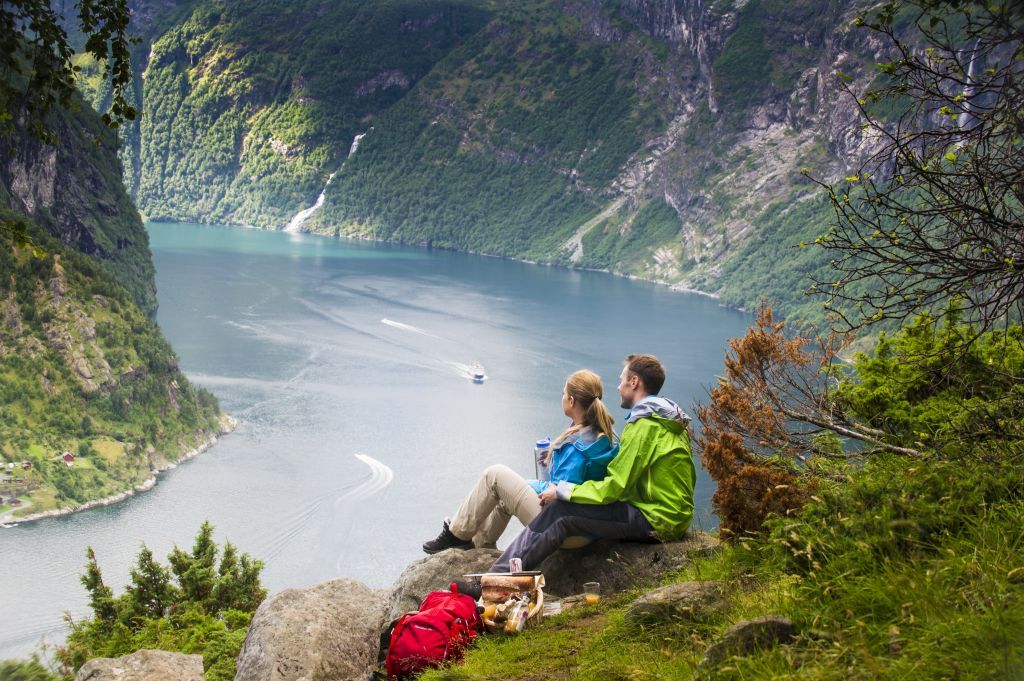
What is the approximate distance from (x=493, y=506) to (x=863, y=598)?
9.99 ft

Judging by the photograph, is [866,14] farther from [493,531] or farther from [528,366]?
[528,366]

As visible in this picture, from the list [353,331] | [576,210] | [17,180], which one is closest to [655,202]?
[576,210]

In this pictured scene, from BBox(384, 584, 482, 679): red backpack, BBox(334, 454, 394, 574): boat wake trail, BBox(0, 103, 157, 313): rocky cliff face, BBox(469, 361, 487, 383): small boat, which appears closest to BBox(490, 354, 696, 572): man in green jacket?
BBox(384, 584, 482, 679): red backpack

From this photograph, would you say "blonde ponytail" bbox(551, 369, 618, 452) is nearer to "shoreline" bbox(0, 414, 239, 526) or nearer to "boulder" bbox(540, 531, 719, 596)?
"boulder" bbox(540, 531, 719, 596)

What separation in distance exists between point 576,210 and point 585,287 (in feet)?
198

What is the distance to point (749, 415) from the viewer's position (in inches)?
262

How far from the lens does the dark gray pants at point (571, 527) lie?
5.46 m

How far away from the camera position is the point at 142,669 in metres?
5.66

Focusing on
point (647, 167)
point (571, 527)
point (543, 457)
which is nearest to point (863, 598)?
point (571, 527)

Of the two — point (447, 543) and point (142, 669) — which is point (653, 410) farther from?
point (142, 669)

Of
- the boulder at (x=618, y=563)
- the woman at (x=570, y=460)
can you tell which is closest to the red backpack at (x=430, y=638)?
the boulder at (x=618, y=563)

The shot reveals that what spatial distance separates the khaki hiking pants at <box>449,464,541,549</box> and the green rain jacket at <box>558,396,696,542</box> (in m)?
0.49

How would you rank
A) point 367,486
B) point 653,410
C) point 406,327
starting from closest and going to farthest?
1. point 653,410
2. point 367,486
3. point 406,327

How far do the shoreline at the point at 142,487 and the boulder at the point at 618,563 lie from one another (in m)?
42.7
